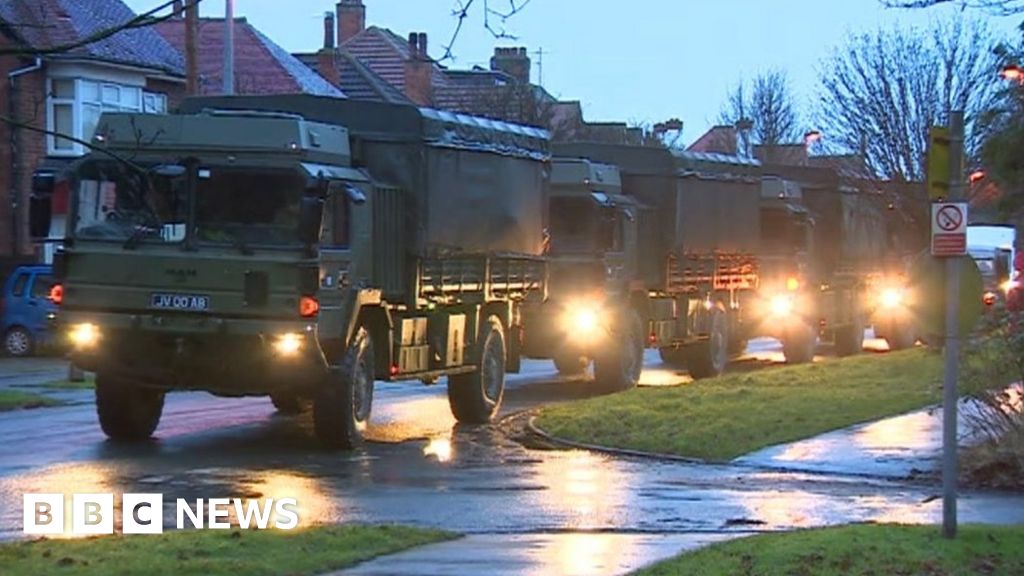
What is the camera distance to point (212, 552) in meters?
10.6

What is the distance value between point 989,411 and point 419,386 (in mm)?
13009

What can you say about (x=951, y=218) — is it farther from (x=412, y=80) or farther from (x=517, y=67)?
(x=412, y=80)

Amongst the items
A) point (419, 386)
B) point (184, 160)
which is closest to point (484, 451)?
point (184, 160)

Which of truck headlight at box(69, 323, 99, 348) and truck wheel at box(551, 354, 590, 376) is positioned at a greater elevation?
truck headlight at box(69, 323, 99, 348)

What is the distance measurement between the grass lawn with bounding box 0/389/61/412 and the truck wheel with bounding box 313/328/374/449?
6951mm

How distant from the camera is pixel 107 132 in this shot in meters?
16.9

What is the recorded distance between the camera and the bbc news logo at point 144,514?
12125 mm

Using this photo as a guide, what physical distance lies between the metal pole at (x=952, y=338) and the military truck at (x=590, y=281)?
1341cm

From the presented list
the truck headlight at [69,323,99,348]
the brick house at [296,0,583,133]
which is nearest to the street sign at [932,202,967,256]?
the truck headlight at [69,323,99,348]

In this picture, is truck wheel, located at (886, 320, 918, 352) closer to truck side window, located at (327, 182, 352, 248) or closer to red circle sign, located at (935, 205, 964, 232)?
truck side window, located at (327, 182, 352, 248)

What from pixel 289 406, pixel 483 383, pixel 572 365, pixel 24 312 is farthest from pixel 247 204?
pixel 24 312

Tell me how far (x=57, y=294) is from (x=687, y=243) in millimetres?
13518

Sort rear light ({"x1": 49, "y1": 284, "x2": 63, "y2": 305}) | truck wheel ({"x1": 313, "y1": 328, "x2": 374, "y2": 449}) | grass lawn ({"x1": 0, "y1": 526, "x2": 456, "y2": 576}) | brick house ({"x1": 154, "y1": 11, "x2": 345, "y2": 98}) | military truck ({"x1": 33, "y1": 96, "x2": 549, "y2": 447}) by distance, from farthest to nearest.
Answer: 1. brick house ({"x1": 154, "y1": 11, "x2": 345, "y2": 98})
2. truck wheel ({"x1": 313, "y1": 328, "x2": 374, "y2": 449})
3. rear light ({"x1": 49, "y1": 284, "x2": 63, "y2": 305})
4. military truck ({"x1": 33, "y1": 96, "x2": 549, "y2": 447})
5. grass lawn ({"x1": 0, "y1": 526, "x2": 456, "y2": 576})

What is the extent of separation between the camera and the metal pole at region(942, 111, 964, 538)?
11055 millimetres
